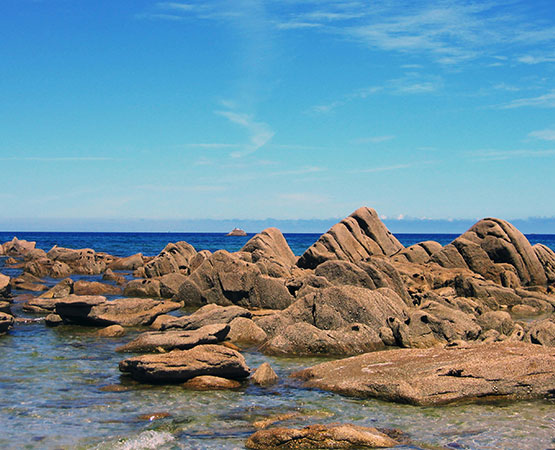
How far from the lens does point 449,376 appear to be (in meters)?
13.3

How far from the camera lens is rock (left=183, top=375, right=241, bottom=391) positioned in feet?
45.2

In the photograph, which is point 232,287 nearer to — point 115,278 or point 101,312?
point 101,312

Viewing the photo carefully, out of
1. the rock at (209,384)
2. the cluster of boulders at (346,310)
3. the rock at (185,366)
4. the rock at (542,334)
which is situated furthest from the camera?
the rock at (542,334)

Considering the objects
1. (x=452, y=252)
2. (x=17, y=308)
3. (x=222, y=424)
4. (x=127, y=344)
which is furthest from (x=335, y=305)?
(x=452, y=252)

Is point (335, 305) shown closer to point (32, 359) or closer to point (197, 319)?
point (197, 319)

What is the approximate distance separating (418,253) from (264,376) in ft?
97.2

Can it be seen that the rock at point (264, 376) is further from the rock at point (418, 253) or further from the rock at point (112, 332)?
the rock at point (418, 253)

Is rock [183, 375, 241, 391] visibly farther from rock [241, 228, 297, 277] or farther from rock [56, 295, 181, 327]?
rock [241, 228, 297, 277]

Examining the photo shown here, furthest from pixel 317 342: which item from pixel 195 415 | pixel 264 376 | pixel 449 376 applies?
pixel 195 415

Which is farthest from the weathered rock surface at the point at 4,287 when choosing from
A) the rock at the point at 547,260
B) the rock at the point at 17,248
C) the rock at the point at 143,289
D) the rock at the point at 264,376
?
the rock at the point at 17,248

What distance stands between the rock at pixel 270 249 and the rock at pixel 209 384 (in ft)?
64.8

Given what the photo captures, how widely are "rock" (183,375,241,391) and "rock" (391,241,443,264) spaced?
94.6 ft

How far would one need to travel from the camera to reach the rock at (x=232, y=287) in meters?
26.2

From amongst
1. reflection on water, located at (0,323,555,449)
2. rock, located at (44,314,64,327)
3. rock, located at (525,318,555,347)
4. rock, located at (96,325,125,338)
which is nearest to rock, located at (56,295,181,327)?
rock, located at (44,314,64,327)
